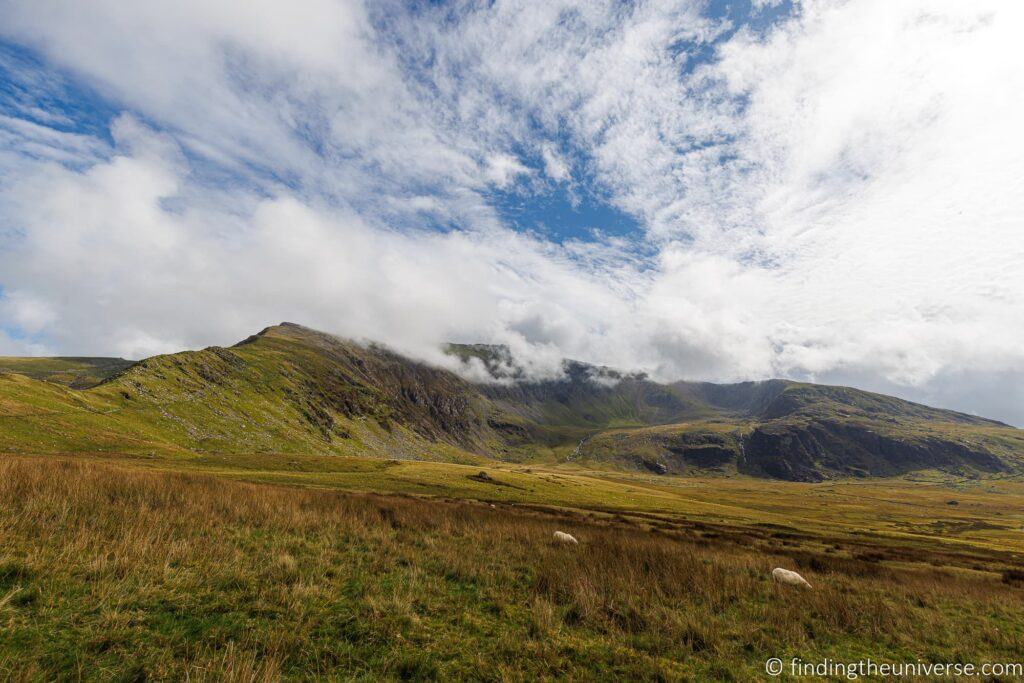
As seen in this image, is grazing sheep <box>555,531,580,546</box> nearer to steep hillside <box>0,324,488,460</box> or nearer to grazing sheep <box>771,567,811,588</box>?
grazing sheep <box>771,567,811,588</box>

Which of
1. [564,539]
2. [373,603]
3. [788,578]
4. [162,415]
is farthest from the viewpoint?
[162,415]

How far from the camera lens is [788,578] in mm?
17781

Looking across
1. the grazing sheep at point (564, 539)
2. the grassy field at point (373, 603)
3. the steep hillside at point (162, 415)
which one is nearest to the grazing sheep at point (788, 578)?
the grassy field at point (373, 603)

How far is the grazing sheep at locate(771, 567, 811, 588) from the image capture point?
17.1 metres

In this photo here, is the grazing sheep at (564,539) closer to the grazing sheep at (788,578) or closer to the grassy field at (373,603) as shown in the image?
the grassy field at (373,603)

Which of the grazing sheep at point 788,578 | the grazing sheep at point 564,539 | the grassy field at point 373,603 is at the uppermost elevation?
the grassy field at point 373,603

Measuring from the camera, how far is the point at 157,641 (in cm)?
747

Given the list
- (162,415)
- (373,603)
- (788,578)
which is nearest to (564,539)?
(788,578)

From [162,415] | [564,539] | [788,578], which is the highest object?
[162,415]

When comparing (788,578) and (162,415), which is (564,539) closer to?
(788,578)

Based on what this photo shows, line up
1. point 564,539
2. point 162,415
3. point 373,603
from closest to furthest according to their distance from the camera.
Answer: point 373,603 < point 564,539 < point 162,415

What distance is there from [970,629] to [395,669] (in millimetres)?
18481

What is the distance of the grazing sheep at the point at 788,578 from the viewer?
17081 mm

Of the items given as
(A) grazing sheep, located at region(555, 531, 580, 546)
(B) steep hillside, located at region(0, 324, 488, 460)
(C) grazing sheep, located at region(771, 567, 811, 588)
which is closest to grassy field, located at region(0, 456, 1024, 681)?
(C) grazing sheep, located at region(771, 567, 811, 588)
